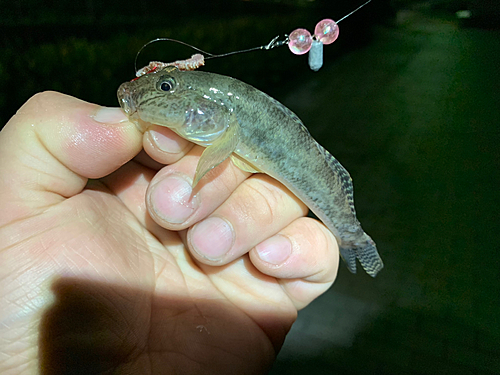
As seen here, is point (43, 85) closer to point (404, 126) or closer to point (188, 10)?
point (188, 10)

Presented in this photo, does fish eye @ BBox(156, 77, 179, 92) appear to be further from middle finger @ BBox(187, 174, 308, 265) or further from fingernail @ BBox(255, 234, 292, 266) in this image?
fingernail @ BBox(255, 234, 292, 266)

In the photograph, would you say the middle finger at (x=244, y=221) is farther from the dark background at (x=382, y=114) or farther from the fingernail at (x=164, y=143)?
the dark background at (x=382, y=114)

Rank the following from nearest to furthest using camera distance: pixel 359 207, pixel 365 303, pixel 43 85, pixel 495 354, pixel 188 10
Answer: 1. pixel 495 354
2. pixel 43 85
3. pixel 365 303
4. pixel 359 207
5. pixel 188 10

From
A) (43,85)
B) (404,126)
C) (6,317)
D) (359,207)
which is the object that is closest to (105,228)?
(6,317)

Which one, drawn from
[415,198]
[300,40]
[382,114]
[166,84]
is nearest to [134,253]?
[166,84]

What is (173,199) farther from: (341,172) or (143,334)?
(341,172)

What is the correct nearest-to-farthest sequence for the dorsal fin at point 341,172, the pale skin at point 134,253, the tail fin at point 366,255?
the pale skin at point 134,253
the dorsal fin at point 341,172
the tail fin at point 366,255

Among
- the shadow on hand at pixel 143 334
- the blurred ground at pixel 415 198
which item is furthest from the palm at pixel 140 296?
the blurred ground at pixel 415 198
